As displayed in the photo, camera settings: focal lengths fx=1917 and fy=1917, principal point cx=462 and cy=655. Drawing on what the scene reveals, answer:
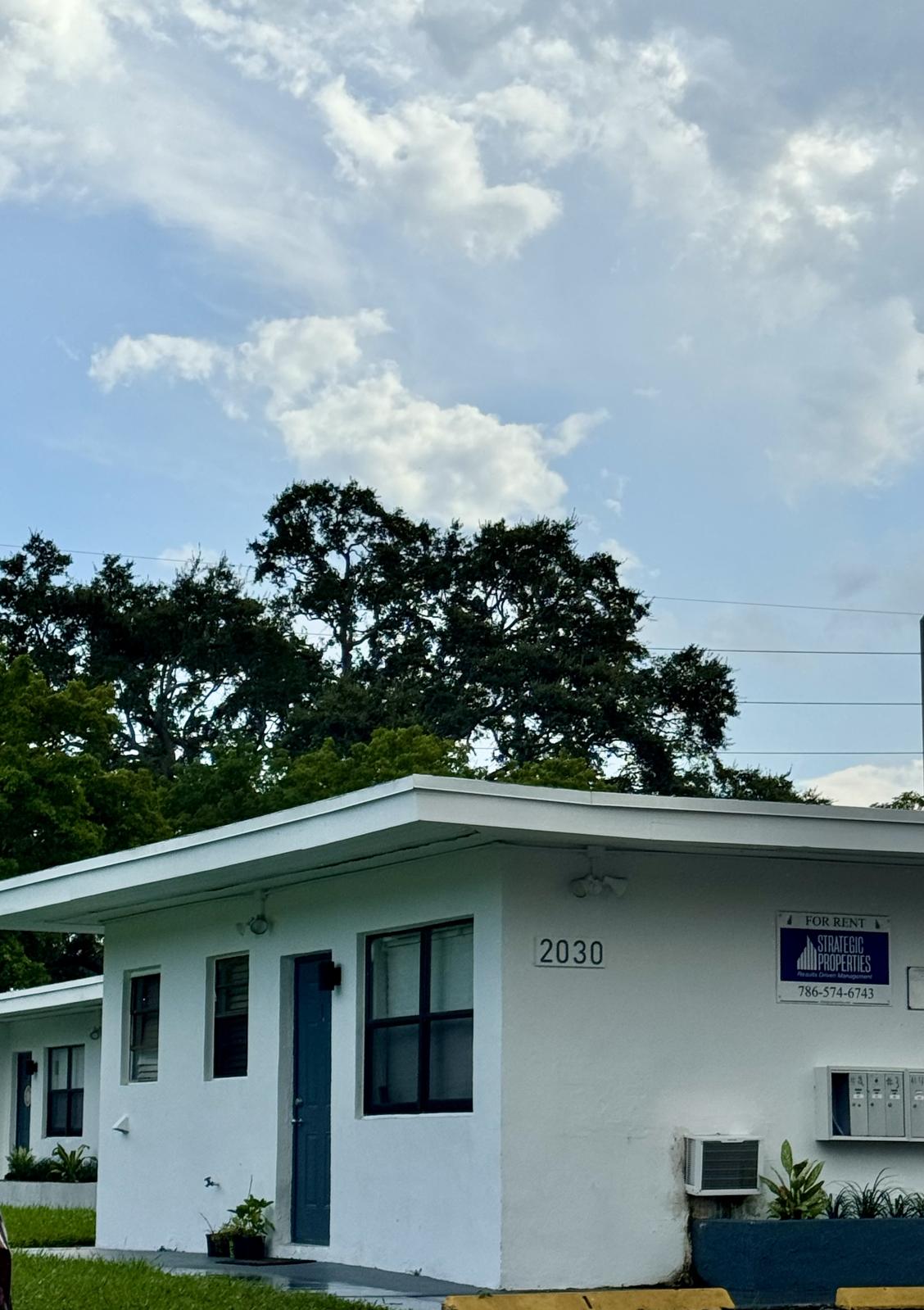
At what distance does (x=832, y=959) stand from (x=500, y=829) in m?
3.12

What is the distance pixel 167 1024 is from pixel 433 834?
225 inches

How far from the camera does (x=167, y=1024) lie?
17531 mm

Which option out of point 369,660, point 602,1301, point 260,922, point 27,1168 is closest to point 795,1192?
point 602,1301

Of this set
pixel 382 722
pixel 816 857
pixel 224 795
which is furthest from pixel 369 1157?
pixel 382 722

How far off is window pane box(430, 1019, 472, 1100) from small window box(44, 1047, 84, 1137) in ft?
53.9

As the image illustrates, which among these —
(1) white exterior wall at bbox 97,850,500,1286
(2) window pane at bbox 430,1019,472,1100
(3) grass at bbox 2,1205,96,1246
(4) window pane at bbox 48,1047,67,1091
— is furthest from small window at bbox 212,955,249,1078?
(4) window pane at bbox 48,1047,67,1091

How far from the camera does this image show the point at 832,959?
45.9 ft

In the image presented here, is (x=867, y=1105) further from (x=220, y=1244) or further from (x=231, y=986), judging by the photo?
(x=231, y=986)

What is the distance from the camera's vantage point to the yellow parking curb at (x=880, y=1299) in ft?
37.0

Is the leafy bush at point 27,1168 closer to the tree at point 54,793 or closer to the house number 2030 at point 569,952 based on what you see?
the tree at point 54,793

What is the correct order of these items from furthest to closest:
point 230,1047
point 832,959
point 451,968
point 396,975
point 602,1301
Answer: point 230,1047, point 396,975, point 832,959, point 451,968, point 602,1301

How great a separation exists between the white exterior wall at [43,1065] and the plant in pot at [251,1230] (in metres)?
12.1

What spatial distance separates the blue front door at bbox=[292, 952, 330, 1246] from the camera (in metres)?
15.0

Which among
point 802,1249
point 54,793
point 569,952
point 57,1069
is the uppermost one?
point 54,793
